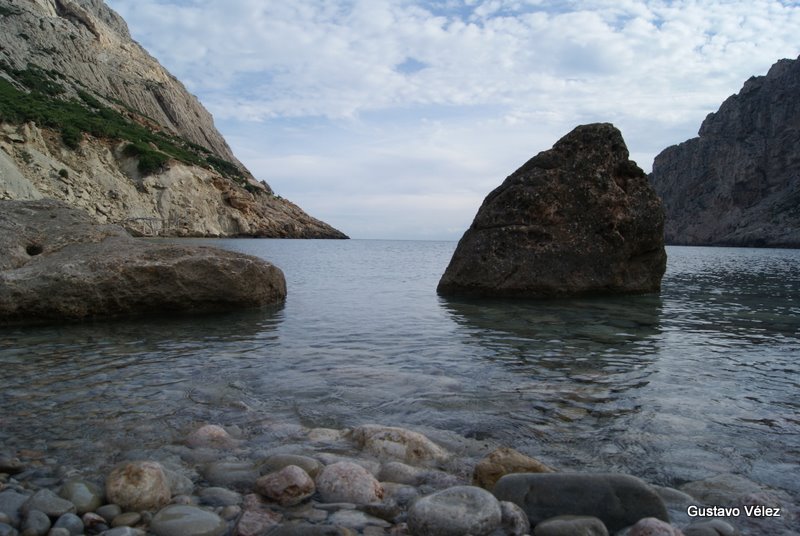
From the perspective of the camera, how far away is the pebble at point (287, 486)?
3.34 m

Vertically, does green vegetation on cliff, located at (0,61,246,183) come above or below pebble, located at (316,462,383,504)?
above

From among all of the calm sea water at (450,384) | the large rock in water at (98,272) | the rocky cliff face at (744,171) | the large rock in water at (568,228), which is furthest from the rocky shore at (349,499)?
the rocky cliff face at (744,171)

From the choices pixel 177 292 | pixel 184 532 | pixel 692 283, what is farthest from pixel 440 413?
pixel 692 283

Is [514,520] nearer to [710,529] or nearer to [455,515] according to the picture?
[455,515]

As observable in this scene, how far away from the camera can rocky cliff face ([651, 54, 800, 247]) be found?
115938mm

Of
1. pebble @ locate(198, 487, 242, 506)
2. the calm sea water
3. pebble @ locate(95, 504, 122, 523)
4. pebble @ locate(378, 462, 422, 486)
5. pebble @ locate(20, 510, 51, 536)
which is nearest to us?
pebble @ locate(20, 510, 51, 536)

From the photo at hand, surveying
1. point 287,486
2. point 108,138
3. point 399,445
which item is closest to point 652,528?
point 399,445

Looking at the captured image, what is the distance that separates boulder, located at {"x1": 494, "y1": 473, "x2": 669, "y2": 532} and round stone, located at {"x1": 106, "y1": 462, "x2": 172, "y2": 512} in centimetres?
199

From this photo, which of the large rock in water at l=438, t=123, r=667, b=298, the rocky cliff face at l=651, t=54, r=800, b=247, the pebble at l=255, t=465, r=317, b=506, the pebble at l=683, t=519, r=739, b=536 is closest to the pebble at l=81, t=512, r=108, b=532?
the pebble at l=255, t=465, r=317, b=506

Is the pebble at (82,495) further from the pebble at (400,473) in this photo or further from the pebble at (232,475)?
the pebble at (400,473)

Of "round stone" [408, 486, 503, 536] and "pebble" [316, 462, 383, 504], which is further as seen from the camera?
"pebble" [316, 462, 383, 504]

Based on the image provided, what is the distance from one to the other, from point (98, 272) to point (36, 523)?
7.98 m

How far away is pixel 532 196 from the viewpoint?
1461 cm

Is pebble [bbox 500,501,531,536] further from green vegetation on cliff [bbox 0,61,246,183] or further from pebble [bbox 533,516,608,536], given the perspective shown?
green vegetation on cliff [bbox 0,61,246,183]
